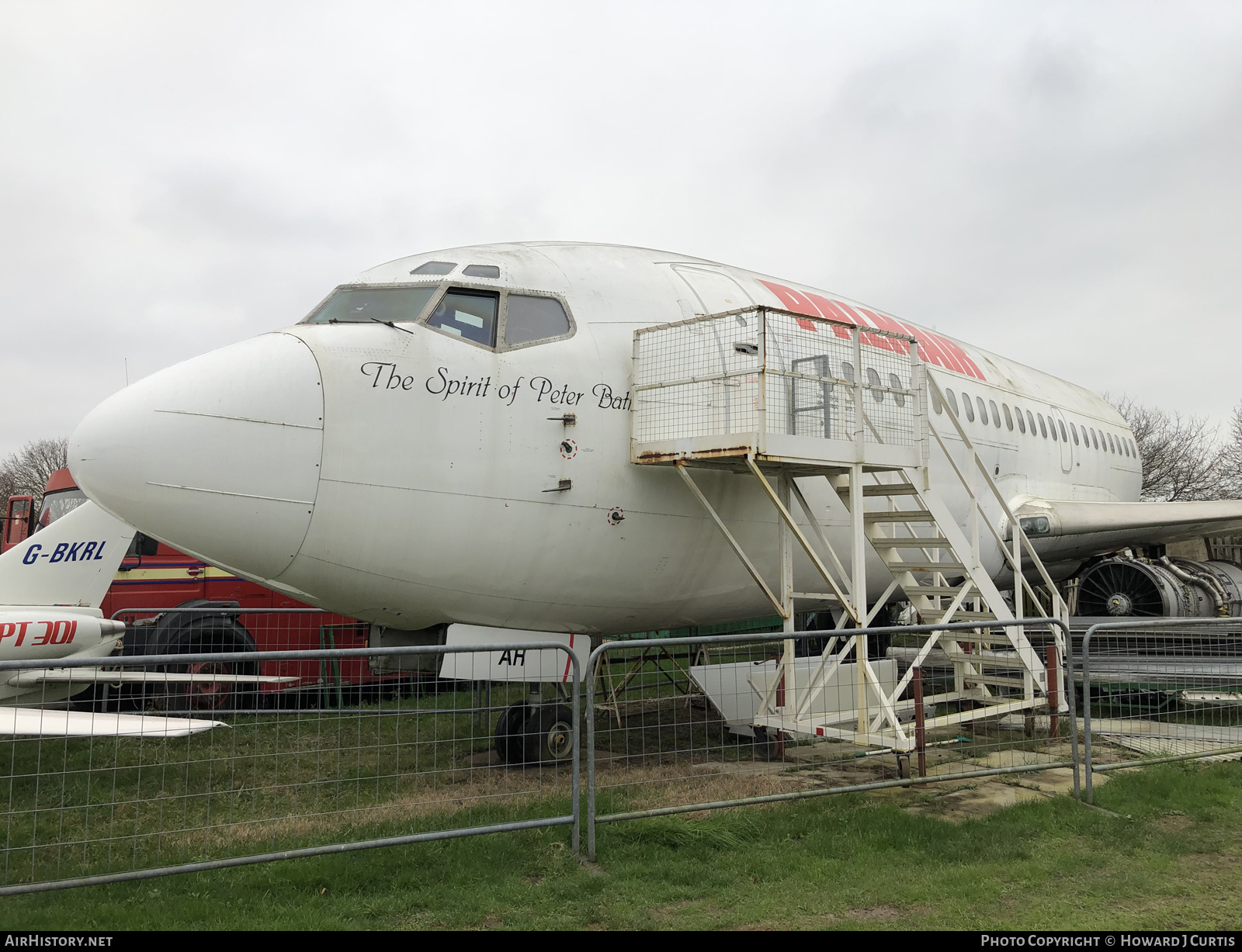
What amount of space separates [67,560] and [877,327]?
10150 mm

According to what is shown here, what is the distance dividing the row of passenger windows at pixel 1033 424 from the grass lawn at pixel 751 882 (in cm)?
506

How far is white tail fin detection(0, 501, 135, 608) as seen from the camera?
11.4 m

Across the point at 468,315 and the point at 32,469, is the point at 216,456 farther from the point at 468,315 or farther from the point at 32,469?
the point at 32,469

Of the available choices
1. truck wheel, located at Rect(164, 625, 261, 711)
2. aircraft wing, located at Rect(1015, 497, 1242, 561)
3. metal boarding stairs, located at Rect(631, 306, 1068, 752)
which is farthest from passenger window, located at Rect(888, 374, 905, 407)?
truck wheel, located at Rect(164, 625, 261, 711)

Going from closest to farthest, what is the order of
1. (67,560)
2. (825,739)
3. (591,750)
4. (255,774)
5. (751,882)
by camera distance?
(751,882) → (591,750) → (255,774) → (825,739) → (67,560)

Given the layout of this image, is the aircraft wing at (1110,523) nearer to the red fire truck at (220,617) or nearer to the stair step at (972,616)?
the stair step at (972,616)

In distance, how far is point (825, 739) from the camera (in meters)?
7.27

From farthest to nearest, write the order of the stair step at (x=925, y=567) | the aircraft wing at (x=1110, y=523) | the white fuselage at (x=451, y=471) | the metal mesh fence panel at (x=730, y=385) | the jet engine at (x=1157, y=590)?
the jet engine at (x=1157, y=590) < the aircraft wing at (x=1110, y=523) < the stair step at (x=925, y=567) < the metal mesh fence panel at (x=730, y=385) < the white fuselage at (x=451, y=471)

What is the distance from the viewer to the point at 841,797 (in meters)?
6.95

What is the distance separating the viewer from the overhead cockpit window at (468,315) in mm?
7414

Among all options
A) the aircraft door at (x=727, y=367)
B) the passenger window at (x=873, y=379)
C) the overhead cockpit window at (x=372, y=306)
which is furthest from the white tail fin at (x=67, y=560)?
the passenger window at (x=873, y=379)

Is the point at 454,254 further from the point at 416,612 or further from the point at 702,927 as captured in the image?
the point at 702,927

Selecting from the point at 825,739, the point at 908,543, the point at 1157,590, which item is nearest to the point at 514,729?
the point at 825,739
